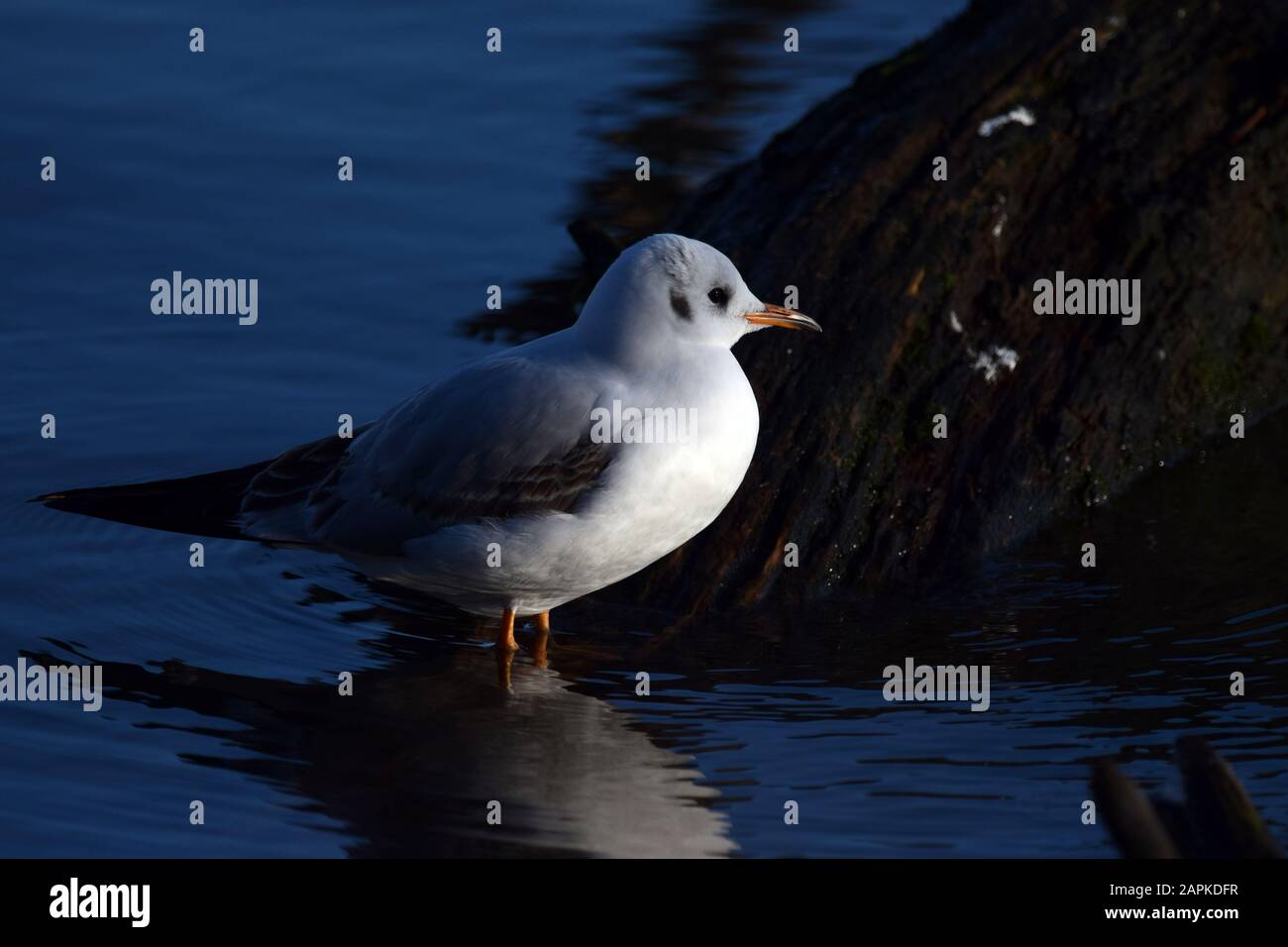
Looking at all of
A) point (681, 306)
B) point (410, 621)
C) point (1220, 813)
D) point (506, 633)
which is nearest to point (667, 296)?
point (681, 306)

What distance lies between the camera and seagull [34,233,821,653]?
5598 millimetres

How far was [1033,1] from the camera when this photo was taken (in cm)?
741

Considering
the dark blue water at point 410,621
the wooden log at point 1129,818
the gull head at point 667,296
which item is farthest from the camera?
the gull head at point 667,296

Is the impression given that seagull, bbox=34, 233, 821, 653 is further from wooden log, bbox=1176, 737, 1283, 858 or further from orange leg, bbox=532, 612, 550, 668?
wooden log, bbox=1176, 737, 1283, 858

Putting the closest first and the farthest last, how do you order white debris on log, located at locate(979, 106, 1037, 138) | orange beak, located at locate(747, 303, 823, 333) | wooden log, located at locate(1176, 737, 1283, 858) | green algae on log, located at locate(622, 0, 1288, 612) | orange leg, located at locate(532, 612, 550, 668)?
wooden log, located at locate(1176, 737, 1283, 858)
orange beak, located at locate(747, 303, 823, 333)
orange leg, located at locate(532, 612, 550, 668)
green algae on log, located at locate(622, 0, 1288, 612)
white debris on log, located at locate(979, 106, 1037, 138)

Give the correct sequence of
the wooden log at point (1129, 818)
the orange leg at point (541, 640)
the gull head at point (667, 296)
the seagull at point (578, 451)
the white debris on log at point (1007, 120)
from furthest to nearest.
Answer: the white debris on log at point (1007, 120), the orange leg at point (541, 640), the gull head at point (667, 296), the seagull at point (578, 451), the wooden log at point (1129, 818)

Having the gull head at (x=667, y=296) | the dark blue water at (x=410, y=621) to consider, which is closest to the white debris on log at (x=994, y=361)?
the dark blue water at (x=410, y=621)

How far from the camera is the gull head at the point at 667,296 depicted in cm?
573

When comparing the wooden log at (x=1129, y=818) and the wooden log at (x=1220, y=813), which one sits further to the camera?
the wooden log at (x=1220, y=813)

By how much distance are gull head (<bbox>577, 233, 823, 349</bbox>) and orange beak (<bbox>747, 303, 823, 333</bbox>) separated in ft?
0.34

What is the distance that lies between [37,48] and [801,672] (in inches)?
299

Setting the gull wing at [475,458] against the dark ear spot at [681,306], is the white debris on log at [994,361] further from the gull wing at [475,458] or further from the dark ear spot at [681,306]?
the gull wing at [475,458]

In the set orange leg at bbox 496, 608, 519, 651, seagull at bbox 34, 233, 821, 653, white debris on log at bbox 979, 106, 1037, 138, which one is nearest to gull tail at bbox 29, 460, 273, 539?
seagull at bbox 34, 233, 821, 653

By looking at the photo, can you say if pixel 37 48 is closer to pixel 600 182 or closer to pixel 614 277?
pixel 600 182
